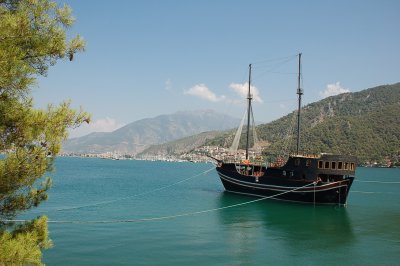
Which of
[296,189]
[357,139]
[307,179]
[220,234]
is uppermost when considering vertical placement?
[357,139]

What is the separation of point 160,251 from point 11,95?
14.8m

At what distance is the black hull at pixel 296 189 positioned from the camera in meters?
38.5

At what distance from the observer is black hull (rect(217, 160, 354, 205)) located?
38531 mm

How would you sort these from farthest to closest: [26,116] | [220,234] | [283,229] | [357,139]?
[357,139]
[283,229]
[220,234]
[26,116]

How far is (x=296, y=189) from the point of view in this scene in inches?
1577

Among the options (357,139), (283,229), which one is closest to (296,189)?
(283,229)

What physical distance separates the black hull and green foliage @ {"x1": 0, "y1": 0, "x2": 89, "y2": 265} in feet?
111

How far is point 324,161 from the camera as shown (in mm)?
37969

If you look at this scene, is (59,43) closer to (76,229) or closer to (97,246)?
(97,246)

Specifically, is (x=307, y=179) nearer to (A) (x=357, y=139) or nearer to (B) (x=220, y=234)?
(B) (x=220, y=234)

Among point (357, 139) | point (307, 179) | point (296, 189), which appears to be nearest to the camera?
point (307, 179)

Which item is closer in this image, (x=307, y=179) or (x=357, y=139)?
(x=307, y=179)

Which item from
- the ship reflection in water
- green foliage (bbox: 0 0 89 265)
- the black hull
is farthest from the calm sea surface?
green foliage (bbox: 0 0 89 265)

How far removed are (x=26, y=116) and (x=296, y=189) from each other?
3552 cm
